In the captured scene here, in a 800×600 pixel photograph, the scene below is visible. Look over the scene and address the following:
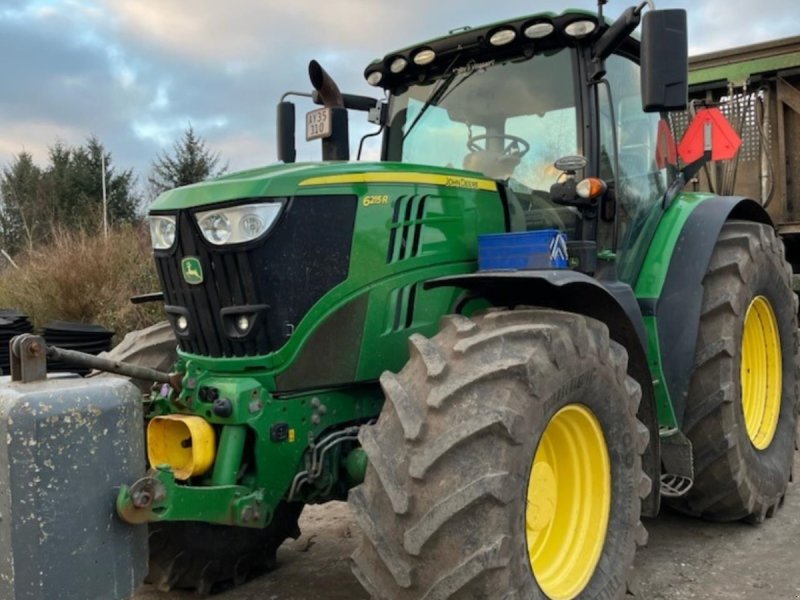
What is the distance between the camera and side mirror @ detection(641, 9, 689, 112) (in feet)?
10.6

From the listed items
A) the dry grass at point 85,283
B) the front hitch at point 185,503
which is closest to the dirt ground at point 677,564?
the front hitch at point 185,503

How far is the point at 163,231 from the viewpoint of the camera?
3.10 metres

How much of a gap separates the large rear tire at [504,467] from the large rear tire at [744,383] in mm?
1036

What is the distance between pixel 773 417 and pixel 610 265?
1637 mm

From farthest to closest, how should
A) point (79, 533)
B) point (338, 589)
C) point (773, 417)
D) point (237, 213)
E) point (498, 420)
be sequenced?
point (773, 417) < point (338, 589) < point (237, 213) < point (498, 420) < point (79, 533)

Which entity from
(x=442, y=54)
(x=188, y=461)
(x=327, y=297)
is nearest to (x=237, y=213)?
(x=327, y=297)

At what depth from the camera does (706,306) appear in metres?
4.03

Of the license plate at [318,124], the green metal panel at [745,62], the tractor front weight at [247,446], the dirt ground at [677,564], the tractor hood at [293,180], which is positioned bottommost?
the dirt ground at [677,564]

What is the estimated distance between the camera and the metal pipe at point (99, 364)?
8.20 feet

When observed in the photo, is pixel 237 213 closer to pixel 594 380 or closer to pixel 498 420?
pixel 498 420

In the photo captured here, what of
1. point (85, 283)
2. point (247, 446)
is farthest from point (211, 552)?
point (85, 283)

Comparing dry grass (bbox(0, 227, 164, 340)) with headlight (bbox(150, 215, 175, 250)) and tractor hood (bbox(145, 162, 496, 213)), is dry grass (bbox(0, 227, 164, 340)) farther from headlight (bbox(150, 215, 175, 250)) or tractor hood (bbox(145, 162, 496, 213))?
tractor hood (bbox(145, 162, 496, 213))

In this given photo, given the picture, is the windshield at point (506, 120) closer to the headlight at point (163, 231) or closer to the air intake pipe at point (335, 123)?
the air intake pipe at point (335, 123)

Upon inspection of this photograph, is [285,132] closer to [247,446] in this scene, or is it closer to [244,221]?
[244,221]
